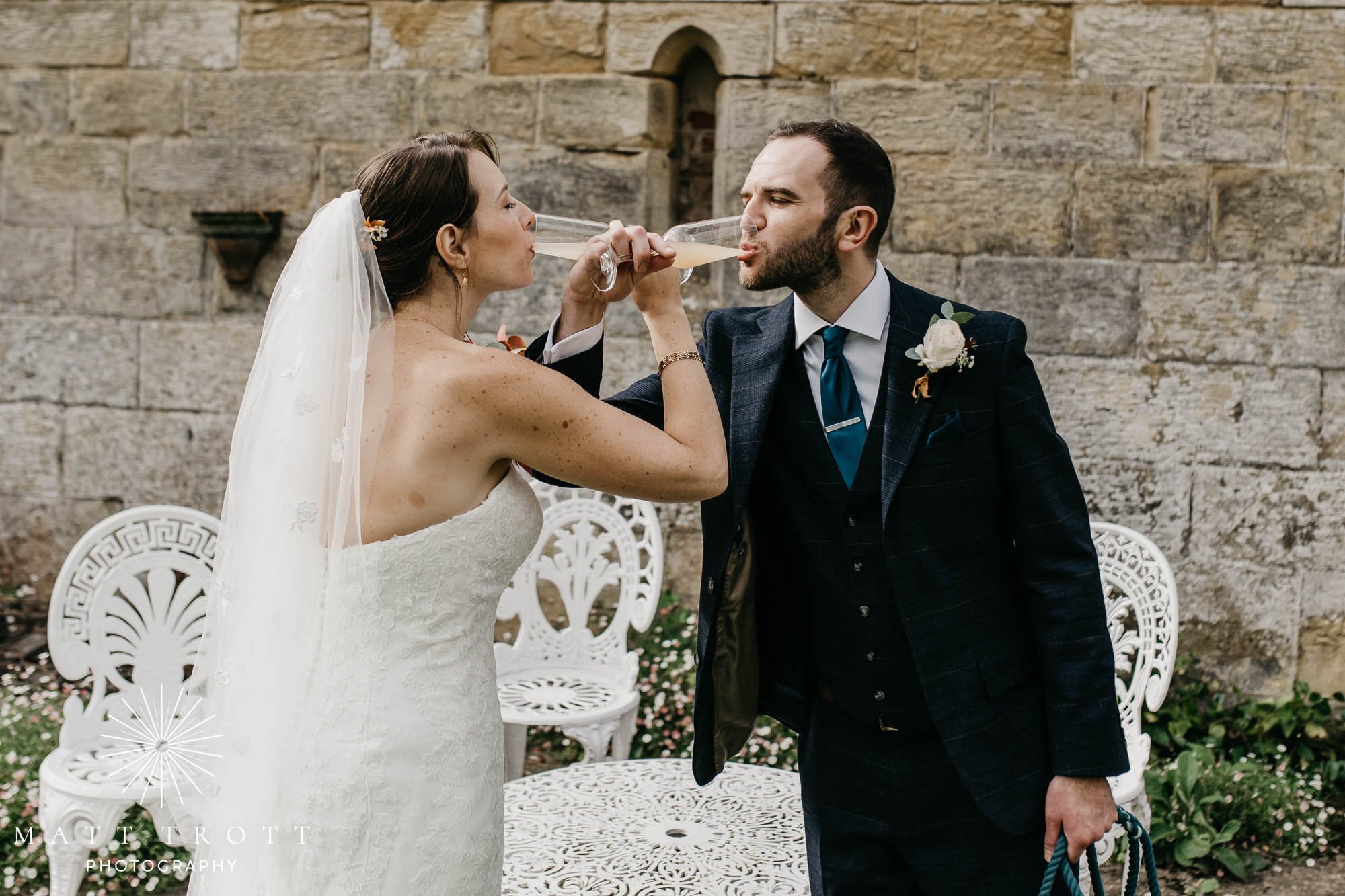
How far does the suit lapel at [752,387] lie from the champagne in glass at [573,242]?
0.32 metres

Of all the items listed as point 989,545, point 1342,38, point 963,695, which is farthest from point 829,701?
point 1342,38

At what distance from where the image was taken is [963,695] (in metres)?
2.23

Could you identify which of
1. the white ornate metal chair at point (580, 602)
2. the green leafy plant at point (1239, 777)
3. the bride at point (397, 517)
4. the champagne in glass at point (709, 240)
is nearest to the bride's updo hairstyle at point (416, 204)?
the bride at point (397, 517)

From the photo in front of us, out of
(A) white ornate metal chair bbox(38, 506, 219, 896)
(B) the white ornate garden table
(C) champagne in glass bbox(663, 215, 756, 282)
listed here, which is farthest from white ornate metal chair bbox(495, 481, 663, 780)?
(C) champagne in glass bbox(663, 215, 756, 282)

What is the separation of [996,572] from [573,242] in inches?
42.6

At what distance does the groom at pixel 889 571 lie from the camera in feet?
7.30

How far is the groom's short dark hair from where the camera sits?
2.43 meters

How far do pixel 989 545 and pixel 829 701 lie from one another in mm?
453

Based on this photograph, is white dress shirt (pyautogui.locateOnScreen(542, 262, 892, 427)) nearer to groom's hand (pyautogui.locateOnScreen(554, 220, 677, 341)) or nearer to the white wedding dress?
groom's hand (pyautogui.locateOnScreen(554, 220, 677, 341))

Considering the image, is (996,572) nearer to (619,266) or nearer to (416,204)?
(619,266)

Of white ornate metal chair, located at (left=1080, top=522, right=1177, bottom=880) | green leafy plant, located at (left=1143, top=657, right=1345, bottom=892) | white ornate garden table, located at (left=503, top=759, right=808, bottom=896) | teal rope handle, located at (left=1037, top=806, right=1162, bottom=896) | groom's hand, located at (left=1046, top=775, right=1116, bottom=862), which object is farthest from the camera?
green leafy plant, located at (left=1143, top=657, right=1345, bottom=892)

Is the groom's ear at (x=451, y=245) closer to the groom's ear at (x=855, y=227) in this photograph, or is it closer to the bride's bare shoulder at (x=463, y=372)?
the bride's bare shoulder at (x=463, y=372)

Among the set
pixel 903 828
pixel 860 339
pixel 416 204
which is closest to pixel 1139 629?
pixel 903 828

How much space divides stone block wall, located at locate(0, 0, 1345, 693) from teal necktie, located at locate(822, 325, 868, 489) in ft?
9.28
